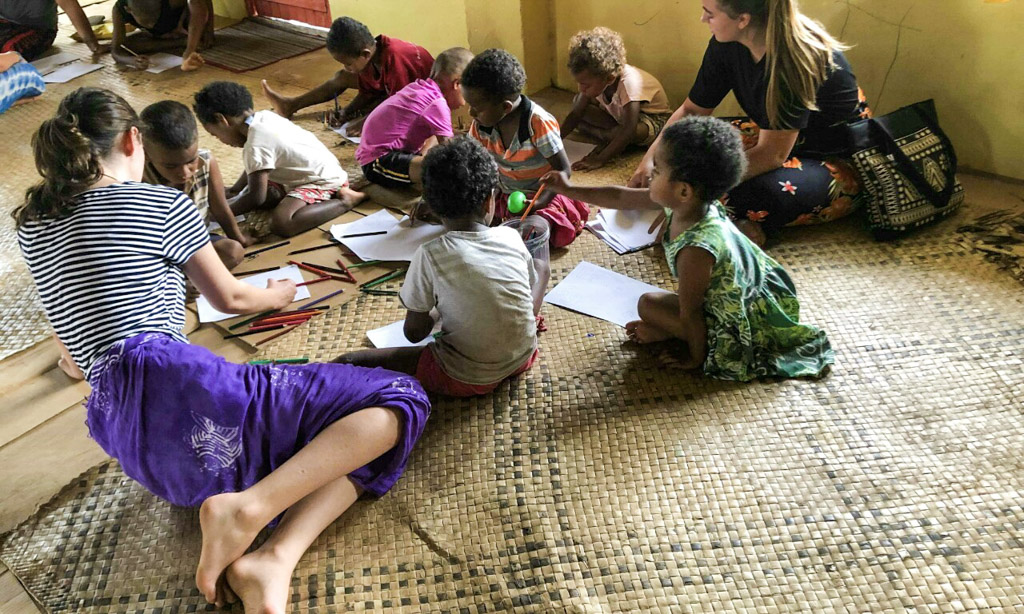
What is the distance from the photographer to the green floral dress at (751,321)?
149 centimetres

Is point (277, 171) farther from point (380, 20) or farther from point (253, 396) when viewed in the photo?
point (380, 20)

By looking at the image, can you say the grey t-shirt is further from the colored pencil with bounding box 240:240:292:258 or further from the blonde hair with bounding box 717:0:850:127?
the blonde hair with bounding box 717:0:850:127

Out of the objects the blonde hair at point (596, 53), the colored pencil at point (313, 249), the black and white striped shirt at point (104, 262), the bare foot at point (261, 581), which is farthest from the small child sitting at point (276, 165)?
the bare foot at point (261, 581)

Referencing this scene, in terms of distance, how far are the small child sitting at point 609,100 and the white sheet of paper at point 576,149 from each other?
0.03 m

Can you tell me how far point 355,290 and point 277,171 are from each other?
0.63m

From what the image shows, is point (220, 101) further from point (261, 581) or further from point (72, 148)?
point (261, 581)

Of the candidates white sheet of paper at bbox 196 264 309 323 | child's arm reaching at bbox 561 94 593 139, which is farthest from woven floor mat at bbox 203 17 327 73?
white sheet of paper at bbox 196 264 309 323

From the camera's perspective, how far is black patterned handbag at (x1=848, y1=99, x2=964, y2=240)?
6.38ft

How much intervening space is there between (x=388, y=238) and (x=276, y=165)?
0.48 meters

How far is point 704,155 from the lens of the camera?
4.71ft

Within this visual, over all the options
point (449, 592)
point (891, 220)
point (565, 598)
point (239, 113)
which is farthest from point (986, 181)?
point (239, 113)

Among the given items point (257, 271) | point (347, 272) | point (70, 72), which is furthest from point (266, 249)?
point (70, 72)

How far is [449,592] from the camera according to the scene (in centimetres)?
122

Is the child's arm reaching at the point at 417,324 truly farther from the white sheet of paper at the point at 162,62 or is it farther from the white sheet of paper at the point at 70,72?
the white sheet of paper at the point at 70,72
